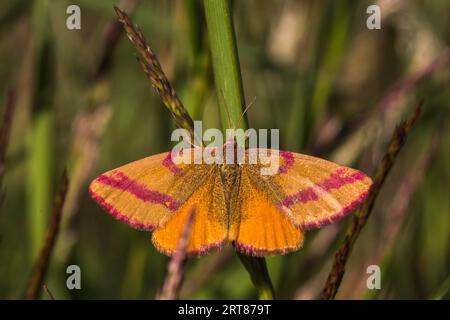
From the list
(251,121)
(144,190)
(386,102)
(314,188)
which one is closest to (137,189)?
(144,190)

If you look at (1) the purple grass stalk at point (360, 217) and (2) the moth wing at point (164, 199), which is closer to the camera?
(1) the purple grass stalk at point (360, 217)

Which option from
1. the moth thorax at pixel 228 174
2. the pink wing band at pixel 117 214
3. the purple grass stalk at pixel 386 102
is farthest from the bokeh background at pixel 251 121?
the pink wing band at pixel 117 214

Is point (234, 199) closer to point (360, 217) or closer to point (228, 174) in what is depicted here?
point (228, 174)

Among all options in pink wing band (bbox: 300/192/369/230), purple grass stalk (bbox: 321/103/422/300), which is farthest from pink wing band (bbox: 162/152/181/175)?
purple grass stalk (bbox: 321/103/422/300)

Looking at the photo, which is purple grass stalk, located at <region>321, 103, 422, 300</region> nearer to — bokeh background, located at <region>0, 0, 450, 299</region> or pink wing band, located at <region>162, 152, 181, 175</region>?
bokeh background, located at <region>0, 0, 450, 299</region>

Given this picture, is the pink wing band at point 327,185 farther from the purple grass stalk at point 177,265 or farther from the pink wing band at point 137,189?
the purple grass stalk at point 177,265
